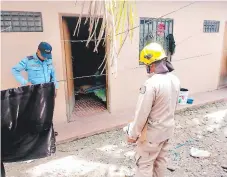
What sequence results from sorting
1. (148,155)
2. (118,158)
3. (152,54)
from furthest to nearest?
(118,158) < (148,155) < (152,54)

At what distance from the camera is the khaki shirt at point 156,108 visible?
2193 mm

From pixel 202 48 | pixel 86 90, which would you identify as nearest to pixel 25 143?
pixel 86 90

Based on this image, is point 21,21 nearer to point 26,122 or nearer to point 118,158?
point 26,122

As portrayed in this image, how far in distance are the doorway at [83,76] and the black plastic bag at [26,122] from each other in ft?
8.23

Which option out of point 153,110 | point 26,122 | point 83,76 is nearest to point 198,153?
point 153,110

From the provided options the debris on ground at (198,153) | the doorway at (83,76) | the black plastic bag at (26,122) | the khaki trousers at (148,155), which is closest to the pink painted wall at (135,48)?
the doorway at (83,76)

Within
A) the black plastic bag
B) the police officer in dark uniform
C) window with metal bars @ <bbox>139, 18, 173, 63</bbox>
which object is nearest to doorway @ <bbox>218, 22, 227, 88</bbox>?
window with metal bars @ <bbox>139, 18, 173, 63</bbox>

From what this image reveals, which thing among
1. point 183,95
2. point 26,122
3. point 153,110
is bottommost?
point 183,95

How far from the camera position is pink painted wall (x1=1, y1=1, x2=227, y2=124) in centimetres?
371

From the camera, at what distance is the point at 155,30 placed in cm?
548

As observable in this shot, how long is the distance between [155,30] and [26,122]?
466cm

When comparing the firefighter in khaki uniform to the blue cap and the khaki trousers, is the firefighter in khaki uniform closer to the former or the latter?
the khaki trousers

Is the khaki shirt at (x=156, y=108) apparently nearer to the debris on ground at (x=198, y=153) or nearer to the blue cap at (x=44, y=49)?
the debris on ground at (x=198, y=153)

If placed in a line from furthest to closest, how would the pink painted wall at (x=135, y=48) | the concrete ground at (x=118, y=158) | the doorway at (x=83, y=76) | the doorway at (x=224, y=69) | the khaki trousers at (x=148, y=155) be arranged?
the doorway at (x=224, y=69)
the doorway at (x=83, y=76)
the pink painted wall at (x=135, y=48)
the concrete ground at (x=118, y=158)
the khaki trousers at (x=148, y=155)
